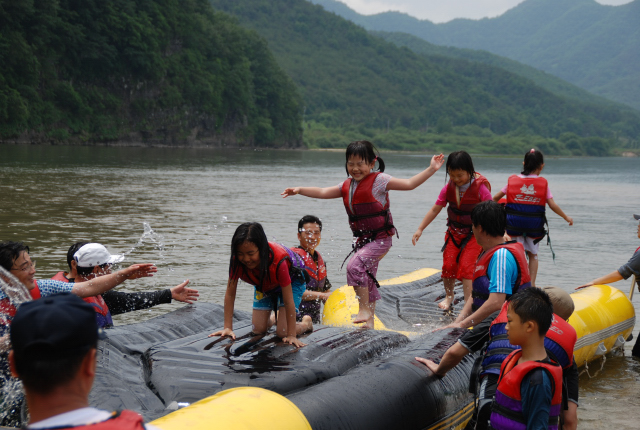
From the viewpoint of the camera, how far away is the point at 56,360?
170cm

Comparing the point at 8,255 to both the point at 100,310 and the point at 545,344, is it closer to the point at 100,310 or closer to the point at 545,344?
the point at 100,310

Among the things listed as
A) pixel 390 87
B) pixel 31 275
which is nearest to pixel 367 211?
pixel 31 275

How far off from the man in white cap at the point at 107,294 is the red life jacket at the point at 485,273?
→ 2162 mm

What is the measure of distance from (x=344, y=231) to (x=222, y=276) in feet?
20.5

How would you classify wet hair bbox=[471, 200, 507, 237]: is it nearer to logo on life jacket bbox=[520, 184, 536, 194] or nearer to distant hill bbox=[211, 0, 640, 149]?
logo on life jacket bbox=[520, 184, 536, 194]

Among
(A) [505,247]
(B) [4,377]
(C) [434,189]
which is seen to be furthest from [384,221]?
(C) [434,189]

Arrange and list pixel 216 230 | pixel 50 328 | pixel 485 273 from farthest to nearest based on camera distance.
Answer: pixel 216 230, pixel 485 273, pixel 50 328

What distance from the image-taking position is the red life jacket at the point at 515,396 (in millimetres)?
3094

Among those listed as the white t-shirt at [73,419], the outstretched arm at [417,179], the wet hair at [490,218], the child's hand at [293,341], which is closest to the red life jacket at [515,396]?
the wet hair at [490,218]

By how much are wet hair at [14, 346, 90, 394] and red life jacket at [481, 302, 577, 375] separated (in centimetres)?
235

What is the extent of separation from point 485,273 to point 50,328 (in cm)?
321

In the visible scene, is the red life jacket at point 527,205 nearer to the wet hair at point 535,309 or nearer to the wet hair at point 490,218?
the wet hair at point 490,218

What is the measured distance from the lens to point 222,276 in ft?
32.8

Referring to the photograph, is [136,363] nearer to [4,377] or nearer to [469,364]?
[4,377]
